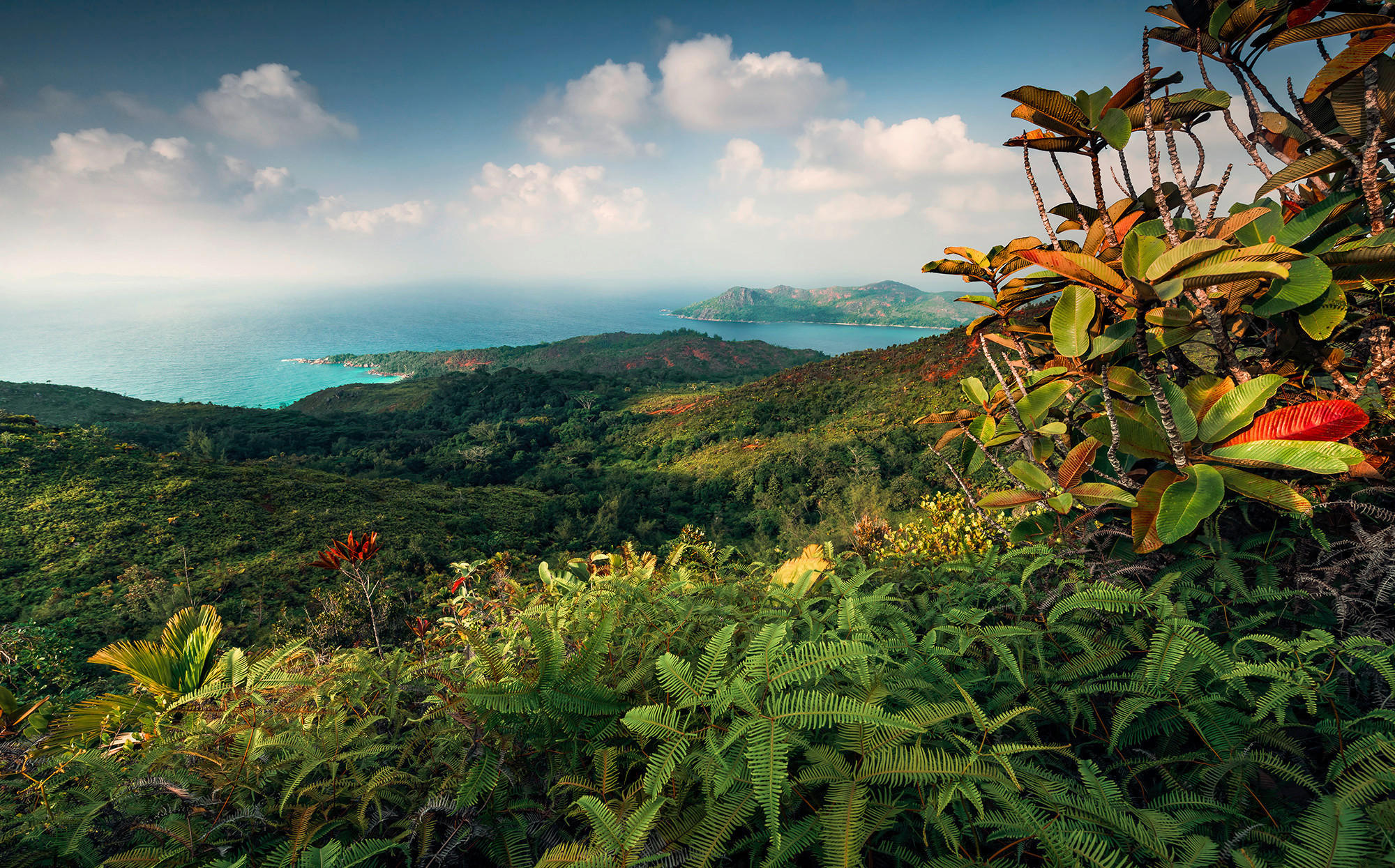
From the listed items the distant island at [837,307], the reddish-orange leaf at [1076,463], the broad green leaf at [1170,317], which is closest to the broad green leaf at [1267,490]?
the reddish-orange leaf at [1076,463]

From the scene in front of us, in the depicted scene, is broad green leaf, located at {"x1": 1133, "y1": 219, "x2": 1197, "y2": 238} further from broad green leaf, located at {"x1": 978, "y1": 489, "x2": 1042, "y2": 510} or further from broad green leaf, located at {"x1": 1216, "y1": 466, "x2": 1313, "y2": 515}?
broad green leaf, located at {"x1": 978, "y1": 489, "x2": 1042, "y2": 510}

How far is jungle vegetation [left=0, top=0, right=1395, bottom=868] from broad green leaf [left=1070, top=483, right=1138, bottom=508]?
0.01 metres

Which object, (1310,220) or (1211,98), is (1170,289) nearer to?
(1310,220)

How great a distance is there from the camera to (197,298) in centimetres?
18900

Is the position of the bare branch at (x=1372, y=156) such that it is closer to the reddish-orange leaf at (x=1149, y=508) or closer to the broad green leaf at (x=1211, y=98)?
the broad green leaf at (x=1211, y=98)

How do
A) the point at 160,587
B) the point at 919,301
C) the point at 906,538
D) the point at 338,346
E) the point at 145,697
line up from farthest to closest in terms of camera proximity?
the point at 919,301 → the point at 338,346 → the point at 160,587 → the point at 906,538 → the point at 145,697

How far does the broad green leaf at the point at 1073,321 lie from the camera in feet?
4.95

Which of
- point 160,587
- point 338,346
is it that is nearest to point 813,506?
point 160,587

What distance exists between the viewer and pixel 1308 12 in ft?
4.72

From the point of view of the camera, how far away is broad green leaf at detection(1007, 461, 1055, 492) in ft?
6.19

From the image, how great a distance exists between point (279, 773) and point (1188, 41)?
11.5 feet

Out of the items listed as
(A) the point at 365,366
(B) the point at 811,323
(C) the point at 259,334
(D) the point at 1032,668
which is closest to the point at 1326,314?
(D) the point at 1032,668

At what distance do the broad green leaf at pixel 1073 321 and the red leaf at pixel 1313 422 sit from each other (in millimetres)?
501

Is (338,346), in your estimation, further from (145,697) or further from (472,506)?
(145,697)
